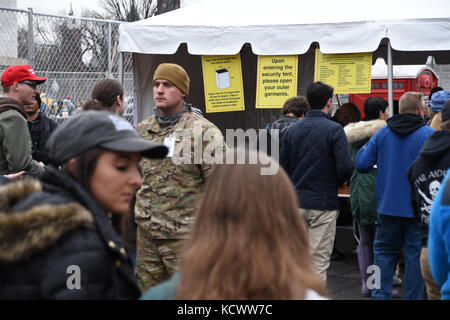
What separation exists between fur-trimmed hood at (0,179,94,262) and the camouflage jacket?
2284 mm

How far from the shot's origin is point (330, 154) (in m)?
5.37

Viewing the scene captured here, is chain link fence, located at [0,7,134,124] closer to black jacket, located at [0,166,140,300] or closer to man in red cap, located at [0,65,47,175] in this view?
man in red cap, located at [0,65,47,175]

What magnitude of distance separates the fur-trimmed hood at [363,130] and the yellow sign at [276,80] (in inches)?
51.0

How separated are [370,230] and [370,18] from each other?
8.21 feet

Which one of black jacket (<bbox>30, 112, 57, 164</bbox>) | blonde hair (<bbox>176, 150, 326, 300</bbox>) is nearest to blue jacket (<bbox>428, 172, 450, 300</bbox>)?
blonde hair (<bbox>176, 150, 326, 300</bbox>)

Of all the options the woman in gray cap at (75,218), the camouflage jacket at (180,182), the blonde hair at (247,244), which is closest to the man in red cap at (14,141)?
the camouflage jacket at (180,182)

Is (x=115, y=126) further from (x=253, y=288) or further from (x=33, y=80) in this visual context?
(x=33, y=80)

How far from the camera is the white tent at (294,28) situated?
655 centimetres

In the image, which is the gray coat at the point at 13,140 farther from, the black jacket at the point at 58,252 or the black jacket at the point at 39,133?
the black jacket at the point at 58,252

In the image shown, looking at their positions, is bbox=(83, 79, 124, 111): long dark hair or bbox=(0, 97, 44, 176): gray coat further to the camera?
bbox=(0, 97, 44, 176): gray coat

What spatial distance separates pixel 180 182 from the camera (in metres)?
4.00

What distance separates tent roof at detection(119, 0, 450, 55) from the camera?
21.5ft

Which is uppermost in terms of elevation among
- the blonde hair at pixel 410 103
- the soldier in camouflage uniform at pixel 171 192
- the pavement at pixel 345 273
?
the blonde hair at pixel 410 103
